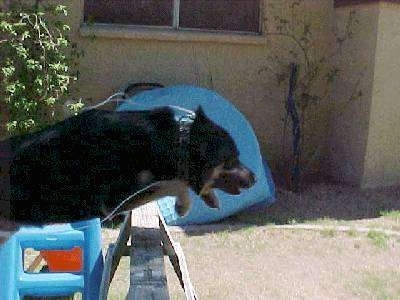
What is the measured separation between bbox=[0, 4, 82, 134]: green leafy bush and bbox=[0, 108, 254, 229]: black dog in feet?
20.8

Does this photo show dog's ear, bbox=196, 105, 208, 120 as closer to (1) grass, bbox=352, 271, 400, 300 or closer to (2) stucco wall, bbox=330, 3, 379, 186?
(1) grass, bbox=352, 271, 400, 300

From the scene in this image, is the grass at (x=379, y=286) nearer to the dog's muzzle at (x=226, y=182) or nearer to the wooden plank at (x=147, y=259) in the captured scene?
the wooden plank at (x=147, y=259)

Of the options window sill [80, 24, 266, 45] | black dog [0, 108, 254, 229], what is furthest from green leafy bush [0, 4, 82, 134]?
black dog [0, 108, 254, 229]

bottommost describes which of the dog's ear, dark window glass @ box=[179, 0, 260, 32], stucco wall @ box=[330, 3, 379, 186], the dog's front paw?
stucco wall @ box=[330, 3, 379, 186]

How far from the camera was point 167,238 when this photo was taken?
11.0ft

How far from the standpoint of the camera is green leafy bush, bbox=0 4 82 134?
24.8ft

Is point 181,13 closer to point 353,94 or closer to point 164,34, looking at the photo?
point 164,34

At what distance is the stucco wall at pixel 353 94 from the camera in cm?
866

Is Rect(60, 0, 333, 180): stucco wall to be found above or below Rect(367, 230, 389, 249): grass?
above

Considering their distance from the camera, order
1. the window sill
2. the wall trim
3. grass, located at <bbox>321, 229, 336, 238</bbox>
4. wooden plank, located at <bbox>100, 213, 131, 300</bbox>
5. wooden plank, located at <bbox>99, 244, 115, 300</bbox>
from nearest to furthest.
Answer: wooden plank, located at <bbox>99, 244, 115, 300</bbox>
wooden plank, located at <bbox>100, 213, 131, 300</bbox>
grass, located at <bbox>321, 229, 336, 238</bbox>
the wall trim
the window sill

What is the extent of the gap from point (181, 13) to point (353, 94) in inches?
81.1

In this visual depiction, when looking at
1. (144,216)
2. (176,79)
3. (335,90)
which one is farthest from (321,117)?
(144,216)

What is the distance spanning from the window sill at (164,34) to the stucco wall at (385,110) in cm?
132

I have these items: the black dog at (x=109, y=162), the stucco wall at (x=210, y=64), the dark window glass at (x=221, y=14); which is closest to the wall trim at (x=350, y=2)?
the stucco wall at (x=210, y=64)
